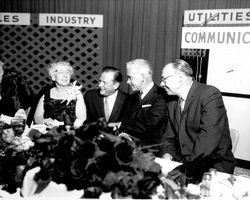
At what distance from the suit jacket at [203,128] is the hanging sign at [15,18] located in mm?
3248

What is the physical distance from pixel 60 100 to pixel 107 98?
1.33ft

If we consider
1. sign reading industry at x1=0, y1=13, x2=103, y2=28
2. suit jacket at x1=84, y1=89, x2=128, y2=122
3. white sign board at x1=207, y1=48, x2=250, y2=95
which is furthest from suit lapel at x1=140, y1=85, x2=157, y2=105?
sign reading industry at x1=0, y1=13, x2=103, y2=28

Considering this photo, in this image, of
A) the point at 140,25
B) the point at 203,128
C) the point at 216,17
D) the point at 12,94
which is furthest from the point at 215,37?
the point at 12,94

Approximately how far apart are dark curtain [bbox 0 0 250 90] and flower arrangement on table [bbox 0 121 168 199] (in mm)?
3311

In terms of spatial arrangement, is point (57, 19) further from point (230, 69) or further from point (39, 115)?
point (230, 69)

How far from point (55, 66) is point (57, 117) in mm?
433

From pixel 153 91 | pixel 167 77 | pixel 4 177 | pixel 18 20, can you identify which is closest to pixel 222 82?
pixel 153 91

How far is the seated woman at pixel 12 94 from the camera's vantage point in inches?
112

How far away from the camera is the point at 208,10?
3832 millimetres

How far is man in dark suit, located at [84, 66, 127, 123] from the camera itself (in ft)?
9.11

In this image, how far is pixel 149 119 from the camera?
8.33 ft

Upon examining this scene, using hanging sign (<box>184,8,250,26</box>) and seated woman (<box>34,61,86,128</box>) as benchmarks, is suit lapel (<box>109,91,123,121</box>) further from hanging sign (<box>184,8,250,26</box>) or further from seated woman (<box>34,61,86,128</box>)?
hanging sign (<box>184,8,250,26</box>)

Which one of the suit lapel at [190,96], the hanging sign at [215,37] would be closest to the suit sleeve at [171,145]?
the suit lapel at [190,96]

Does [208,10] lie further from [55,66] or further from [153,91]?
[55,66]
